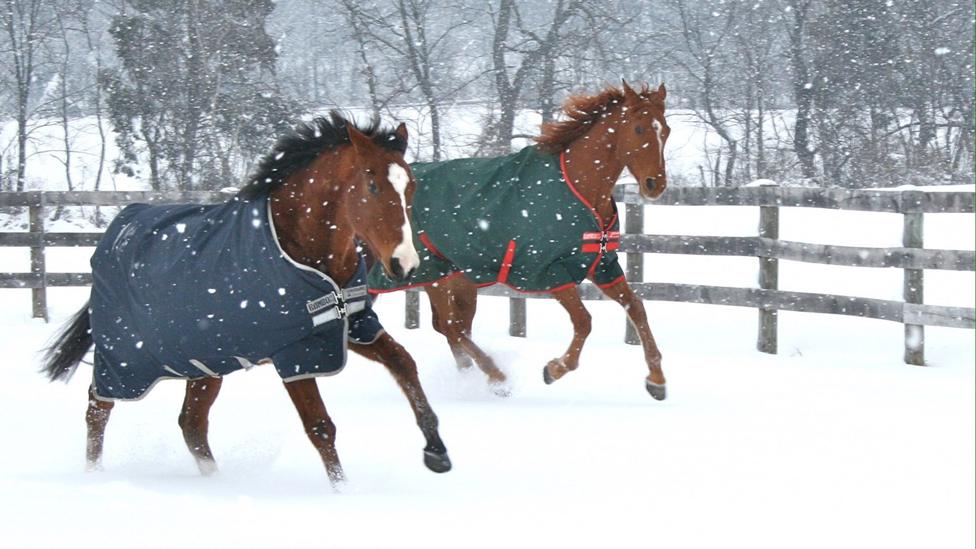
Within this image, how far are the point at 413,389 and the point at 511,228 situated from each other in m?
2.13

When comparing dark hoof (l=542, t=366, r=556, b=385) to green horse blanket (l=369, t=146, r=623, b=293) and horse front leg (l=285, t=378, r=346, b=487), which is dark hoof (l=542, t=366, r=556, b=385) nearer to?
green horse blanket (l=369, t=146, r=623, b=293)

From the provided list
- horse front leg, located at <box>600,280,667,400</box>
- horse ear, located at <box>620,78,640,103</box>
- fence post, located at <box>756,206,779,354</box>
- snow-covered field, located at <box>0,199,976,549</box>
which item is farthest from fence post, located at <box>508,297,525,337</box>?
horse ear, located at <box>620,78,640,103</box>

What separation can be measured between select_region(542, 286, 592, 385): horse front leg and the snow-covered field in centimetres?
16

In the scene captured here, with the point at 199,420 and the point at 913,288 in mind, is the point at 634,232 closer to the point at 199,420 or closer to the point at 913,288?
the point at 913,288

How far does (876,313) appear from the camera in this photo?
7188 millimetres

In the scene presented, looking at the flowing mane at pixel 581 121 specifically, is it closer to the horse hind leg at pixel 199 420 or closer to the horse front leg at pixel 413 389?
the horse front leg at pixel 413 389

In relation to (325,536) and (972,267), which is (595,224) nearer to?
(972,267)

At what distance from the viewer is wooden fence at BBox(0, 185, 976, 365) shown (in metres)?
6.93

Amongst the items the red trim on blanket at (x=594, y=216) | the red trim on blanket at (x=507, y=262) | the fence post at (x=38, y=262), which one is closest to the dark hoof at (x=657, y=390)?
the red trim on blanket at (x=594, y=216)

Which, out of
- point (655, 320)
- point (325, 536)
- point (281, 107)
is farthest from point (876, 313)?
point (281, 107)

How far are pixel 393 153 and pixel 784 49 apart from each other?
59.0ft

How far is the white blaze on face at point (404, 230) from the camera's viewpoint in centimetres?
377

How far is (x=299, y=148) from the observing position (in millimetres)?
4277

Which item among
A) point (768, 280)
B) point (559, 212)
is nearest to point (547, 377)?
point (559, 212)
